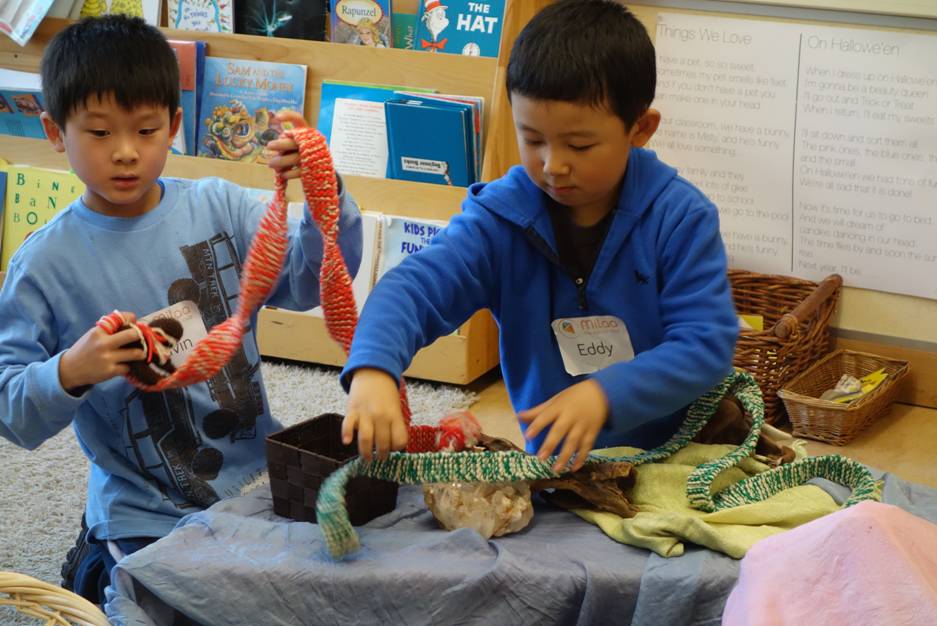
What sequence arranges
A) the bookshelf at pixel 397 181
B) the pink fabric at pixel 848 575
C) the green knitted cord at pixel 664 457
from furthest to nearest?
the bookshelf at pixel 397 181 → the green knitted cord at pixel 664 457 → the pink fabric at pixel 848 575

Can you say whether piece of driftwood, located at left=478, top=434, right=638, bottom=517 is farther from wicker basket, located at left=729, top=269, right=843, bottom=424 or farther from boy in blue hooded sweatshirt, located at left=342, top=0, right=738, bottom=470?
wicker basket, located at left=729, top=269, right=843, bottom=424

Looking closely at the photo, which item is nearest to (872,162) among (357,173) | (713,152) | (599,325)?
(713,152)

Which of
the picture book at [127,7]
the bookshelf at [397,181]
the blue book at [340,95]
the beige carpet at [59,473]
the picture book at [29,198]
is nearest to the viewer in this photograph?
the beige carpet at [59,473]

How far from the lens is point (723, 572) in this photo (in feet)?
3.21

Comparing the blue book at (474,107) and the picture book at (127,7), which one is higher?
the picture book at (127,7)

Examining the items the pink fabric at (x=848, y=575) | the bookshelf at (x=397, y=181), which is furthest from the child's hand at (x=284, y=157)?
the bookshelf at (x=397, y=181)

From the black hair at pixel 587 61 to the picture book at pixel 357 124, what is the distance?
1426 millimetres

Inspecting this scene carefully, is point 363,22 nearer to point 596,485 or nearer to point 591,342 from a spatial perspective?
point 591,342

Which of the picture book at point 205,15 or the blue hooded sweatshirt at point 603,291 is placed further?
the picture book at point 205,15

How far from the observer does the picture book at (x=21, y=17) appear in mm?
2775

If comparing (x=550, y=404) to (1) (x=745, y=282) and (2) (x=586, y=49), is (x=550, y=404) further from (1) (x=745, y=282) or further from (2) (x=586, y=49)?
(1) (x=745, y=282)

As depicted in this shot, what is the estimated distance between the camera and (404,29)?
8.46ft

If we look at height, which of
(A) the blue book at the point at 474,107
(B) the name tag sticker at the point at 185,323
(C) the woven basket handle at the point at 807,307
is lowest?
(C) the woven basket handle at the point at 807,307

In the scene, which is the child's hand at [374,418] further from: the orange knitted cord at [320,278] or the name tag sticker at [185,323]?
the name tag sticker at [185,323]
